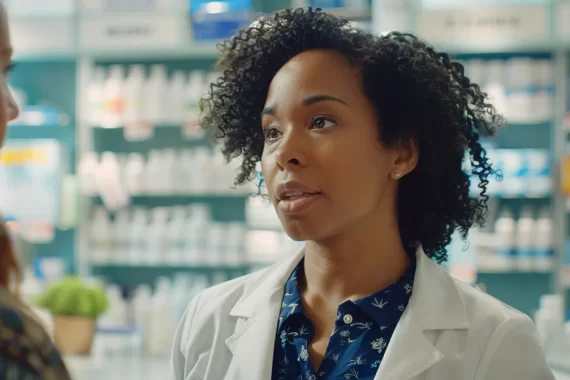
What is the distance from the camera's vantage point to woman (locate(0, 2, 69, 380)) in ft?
2.47

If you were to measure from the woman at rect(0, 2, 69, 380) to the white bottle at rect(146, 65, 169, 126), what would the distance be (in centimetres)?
383

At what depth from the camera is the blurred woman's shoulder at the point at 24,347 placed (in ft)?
2.46

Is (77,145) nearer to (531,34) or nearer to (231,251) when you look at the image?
(231,251)

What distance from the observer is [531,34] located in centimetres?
428

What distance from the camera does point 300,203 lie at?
1.41m

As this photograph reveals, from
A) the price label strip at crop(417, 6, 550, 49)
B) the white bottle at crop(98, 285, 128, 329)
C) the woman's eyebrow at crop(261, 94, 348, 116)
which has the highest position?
the price label strip at crop(417, 6, 550, 49)

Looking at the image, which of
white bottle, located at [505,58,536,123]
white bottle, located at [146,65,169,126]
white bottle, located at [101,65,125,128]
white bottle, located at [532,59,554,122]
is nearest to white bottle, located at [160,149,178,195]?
white bottle, located at [146,65,169,126]

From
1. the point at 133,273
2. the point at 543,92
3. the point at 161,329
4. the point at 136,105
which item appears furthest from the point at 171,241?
the point at 543,92

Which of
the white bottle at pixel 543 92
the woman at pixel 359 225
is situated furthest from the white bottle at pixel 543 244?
the woman at pixel 359 225

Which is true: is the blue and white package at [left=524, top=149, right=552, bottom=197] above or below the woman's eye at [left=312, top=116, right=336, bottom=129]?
below

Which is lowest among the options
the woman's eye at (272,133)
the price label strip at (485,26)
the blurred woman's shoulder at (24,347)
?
the blurred woman's shoulder at (24,347)

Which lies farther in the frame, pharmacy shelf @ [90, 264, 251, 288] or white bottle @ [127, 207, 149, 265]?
pharmacy shelf @ [90, 264, 251, 288]

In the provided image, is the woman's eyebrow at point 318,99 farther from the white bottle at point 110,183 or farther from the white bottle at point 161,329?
the white bottle at point 110,183

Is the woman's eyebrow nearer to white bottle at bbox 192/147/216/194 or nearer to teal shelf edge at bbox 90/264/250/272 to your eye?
white bottle at bbox 192/147/216/194
